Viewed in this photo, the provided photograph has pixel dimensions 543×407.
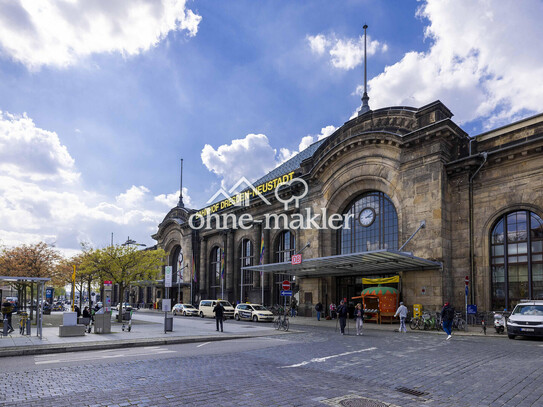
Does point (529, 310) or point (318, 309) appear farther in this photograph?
point (318, 309)

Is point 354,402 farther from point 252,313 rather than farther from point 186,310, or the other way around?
point 186,310

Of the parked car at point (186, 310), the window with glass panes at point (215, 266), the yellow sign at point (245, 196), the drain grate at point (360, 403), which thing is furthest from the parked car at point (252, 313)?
the drain grate at point (360, 403)

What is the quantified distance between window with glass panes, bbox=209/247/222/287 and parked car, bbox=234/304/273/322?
16190 mm

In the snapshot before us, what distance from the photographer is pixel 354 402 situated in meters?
A: 7.39

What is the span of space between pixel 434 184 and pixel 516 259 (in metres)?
6.52

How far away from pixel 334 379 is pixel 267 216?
1326 inches

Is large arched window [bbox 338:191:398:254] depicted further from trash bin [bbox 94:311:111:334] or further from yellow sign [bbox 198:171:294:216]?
trash bin [bbox 94:311:111:334]

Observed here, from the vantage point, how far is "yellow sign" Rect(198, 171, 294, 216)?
41.4 m

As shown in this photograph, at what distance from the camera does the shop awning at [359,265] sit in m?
24.9

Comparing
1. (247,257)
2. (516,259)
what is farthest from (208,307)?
(516,259)

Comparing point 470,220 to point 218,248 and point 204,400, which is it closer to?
point 204,400

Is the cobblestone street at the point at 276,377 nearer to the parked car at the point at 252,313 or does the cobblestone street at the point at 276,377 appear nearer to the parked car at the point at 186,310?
the parked car at the point at 252,313

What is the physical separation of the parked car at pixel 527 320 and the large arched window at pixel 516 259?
518 centimetres

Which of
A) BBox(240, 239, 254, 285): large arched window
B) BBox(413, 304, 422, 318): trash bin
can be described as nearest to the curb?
BBox(413, 304, 422, 318): trash bin
